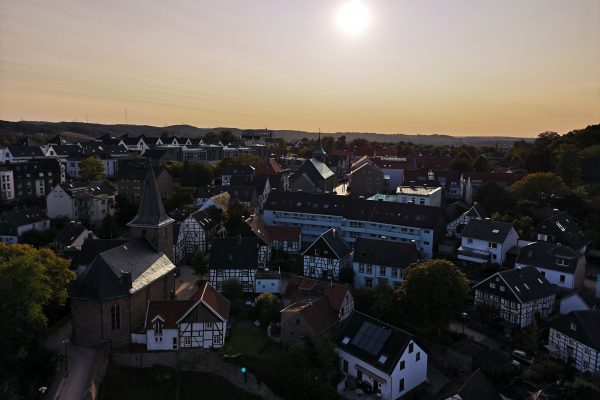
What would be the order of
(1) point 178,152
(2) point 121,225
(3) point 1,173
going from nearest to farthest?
(2) point 121,225 → (3) point 1,173 → (1) point 178,152

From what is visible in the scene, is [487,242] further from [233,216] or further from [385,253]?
[233,216]

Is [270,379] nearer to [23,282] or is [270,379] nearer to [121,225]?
[23,282]

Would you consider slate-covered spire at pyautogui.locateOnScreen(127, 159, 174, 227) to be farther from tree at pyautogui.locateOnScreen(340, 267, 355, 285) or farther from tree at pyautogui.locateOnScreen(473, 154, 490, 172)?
tree at pyautogui.locateOnScreen(473, 154, 490, 172)

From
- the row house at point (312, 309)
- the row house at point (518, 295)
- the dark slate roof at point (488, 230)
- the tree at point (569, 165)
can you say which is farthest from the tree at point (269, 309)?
the tree at point (569, 165)

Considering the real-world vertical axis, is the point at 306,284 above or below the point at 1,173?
below

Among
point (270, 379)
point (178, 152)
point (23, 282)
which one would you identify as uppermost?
point (178, 152)

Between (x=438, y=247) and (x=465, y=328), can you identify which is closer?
(x=465, y=328)

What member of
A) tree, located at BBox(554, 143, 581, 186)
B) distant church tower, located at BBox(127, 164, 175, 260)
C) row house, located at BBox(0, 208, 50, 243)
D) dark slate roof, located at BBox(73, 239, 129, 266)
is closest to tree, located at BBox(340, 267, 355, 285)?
distant church tower, located at BBox(127, 164, 175, 260)

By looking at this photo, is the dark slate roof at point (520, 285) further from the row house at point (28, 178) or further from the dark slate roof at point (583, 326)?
the row house at point (28, 178)

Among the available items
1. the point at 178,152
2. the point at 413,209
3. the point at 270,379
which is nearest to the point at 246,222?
the point at 413,209
